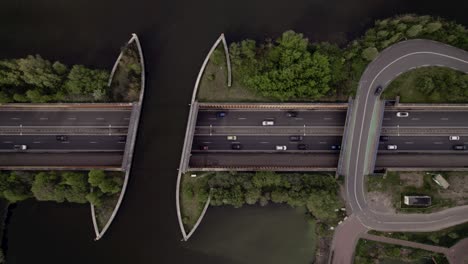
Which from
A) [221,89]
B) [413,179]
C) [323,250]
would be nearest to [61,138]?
[221,89]

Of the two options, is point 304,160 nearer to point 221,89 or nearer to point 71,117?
point 221,89

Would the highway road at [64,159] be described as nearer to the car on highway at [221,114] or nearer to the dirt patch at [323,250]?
the car on highway at [221,114]

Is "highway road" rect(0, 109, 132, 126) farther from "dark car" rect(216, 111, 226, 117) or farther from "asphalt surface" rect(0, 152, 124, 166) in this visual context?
"dark car" rect(216, 111, 226, 117)

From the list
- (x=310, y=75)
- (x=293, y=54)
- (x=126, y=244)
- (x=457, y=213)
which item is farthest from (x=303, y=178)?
(x=126, y=244)

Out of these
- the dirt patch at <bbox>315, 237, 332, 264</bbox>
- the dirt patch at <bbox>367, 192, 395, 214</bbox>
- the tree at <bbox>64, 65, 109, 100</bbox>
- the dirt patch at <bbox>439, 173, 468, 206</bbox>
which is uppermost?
the tree at <bbox>64, 65, 109, 100</bbox>

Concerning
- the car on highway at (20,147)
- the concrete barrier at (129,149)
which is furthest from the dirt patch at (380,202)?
the car on highway at (20,147)

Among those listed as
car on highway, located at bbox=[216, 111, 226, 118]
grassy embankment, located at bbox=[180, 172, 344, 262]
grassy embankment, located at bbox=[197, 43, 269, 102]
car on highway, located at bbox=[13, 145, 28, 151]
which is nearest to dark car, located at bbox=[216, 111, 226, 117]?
car on highway, located at bbox=[216, 111, 226, 118]
